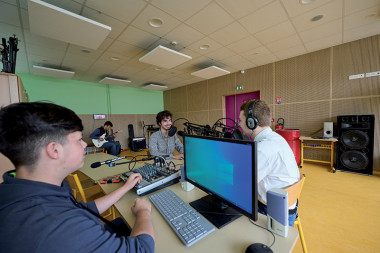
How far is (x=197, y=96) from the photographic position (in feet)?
21.6

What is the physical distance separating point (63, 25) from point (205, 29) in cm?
213

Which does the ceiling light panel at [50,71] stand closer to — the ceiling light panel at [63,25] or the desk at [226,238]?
the ceiling light panel at [63,25]

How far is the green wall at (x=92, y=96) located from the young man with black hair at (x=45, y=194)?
5.18 m

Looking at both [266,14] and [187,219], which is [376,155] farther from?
[187,219]

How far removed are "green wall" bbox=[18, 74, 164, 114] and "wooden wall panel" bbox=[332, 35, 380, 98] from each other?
6.96 meters

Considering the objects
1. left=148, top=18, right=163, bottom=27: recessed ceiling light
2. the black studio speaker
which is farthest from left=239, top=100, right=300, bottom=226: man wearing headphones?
the black studio speaker

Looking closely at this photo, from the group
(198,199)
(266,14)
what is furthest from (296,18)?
(198,199)

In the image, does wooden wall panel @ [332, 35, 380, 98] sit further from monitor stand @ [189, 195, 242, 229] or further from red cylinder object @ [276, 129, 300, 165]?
monitor stand @ [189, 195, 242, 229]

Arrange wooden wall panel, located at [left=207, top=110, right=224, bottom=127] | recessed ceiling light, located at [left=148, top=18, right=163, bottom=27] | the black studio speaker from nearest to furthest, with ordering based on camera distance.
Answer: recessed ceiling light, located at [left=148, top=18, right=163, bottom=27] → the black studio speaker → wooden wall panel, located at [left=207, top=110, right=224, bottom=127]

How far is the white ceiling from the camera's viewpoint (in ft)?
6.97

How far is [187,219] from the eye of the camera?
0.76m

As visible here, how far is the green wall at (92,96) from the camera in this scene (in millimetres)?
5195

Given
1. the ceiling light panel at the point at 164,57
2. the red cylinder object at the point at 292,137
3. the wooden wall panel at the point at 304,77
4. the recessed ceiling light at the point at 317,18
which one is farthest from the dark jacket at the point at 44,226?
the wooden wall panel at the point at 304,77

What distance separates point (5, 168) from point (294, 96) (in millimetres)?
5483
